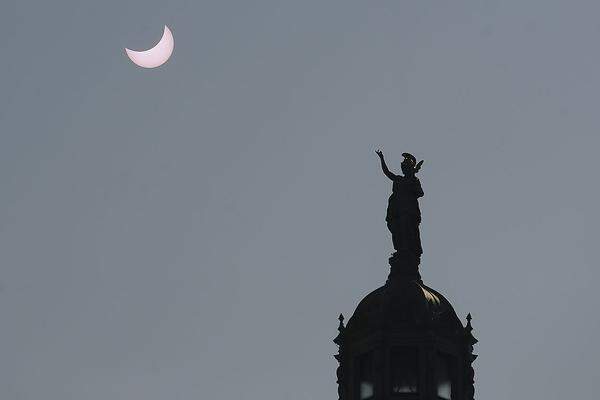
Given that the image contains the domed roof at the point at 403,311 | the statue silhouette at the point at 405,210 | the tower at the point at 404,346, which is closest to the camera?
the tower at the point at 404,346

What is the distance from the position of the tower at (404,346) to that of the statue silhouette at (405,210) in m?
1.28

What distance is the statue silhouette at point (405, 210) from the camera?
86.9m

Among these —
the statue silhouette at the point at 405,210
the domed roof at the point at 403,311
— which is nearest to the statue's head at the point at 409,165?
the statue silhouette at the point at 405,210

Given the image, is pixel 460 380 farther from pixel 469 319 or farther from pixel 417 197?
pixel 417 197

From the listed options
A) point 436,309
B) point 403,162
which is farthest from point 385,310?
point 403,162

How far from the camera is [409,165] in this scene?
289 ft

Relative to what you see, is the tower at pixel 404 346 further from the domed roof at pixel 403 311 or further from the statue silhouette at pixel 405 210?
the statue silhouette at pixel 405 210

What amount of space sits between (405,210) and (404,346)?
6594 millimetres

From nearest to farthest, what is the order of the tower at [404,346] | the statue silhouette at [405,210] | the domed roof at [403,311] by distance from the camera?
1. the tower at [404,346]
2. the domed roof at [403,311]
3. the statue silhouette at [405,210]

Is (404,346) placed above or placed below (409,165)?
below

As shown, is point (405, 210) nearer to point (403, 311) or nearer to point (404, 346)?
point (403, 311)

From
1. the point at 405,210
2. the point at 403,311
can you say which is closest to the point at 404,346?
the point at 403,311

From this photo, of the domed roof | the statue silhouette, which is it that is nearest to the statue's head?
the statue silhouette

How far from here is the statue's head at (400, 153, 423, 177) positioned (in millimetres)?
88000
